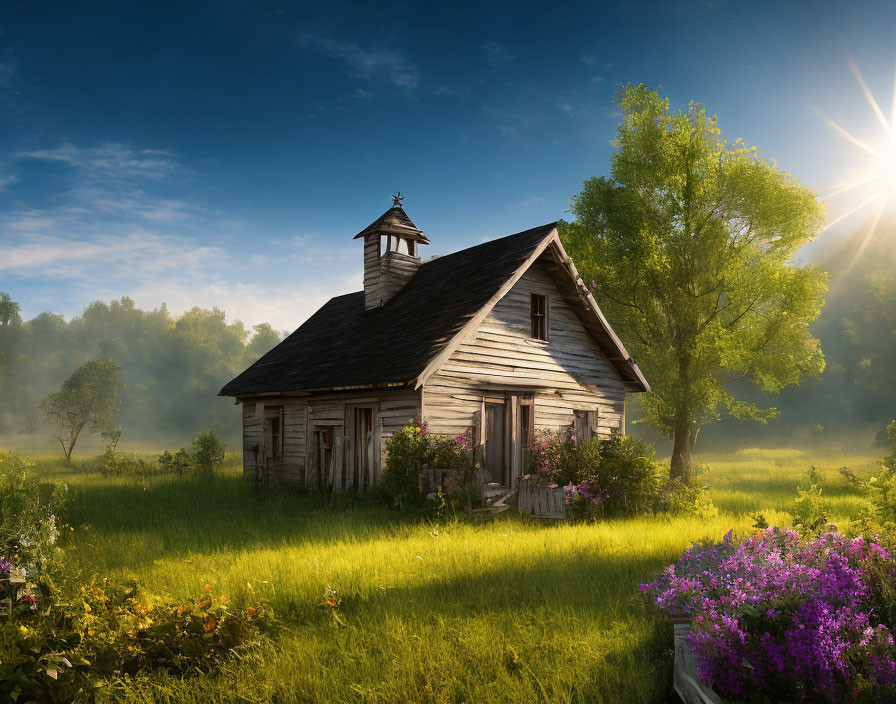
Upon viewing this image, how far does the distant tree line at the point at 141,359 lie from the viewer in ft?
350

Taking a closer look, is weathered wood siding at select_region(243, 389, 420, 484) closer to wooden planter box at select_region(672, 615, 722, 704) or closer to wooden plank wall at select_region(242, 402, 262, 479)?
wooden plank wall at select_region(242, 402, 262, 479)

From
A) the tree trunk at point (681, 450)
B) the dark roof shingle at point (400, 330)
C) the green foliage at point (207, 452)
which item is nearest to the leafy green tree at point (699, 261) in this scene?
the tree trunk at point (681, 450)

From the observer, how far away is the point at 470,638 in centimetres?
635

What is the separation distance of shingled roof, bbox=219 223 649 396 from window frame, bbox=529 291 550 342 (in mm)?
1619

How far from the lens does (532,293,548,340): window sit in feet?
63.7

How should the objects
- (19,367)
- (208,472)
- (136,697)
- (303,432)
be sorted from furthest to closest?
1. (19,367)
2. (208,472)
3. (303,432)
4. (136,697)

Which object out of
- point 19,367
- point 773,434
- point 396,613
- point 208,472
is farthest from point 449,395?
point 19,367

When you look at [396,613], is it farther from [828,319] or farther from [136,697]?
[828,319]

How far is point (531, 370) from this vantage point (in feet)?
61.9

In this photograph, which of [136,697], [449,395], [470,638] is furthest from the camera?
[449,395]

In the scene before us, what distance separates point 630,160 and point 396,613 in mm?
20550

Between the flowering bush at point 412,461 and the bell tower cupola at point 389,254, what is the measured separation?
8533 mm

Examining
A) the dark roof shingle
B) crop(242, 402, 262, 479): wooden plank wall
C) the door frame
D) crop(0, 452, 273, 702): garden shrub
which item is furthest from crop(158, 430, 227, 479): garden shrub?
crop(0, 452, 273, 702): garden shrub

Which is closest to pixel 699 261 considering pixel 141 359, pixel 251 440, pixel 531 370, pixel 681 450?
pixel 681 450
